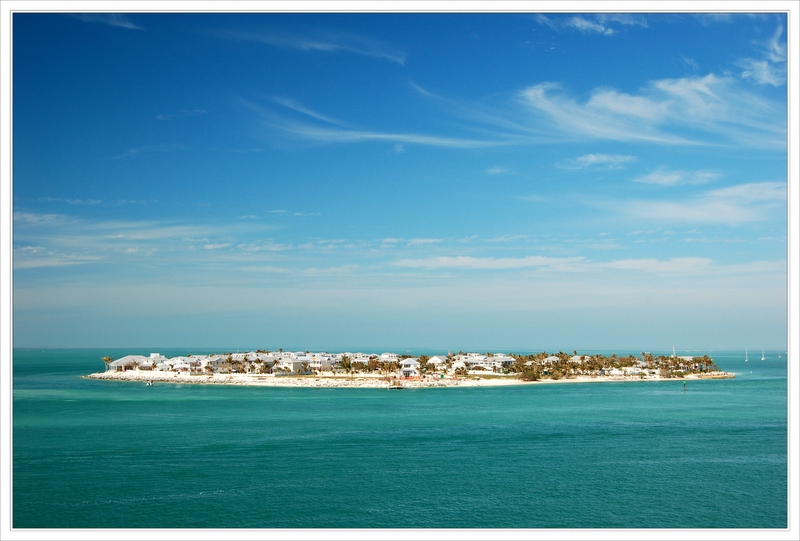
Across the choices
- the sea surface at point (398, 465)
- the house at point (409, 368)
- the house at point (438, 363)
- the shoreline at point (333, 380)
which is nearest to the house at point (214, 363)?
the shoreline at point (333, 380)

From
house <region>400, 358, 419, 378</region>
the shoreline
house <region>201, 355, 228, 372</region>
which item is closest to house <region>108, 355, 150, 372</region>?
the shoreline

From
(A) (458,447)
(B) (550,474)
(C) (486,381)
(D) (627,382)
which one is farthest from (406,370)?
(B) (550,474)

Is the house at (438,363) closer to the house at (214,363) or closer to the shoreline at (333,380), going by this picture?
the shoreline at (333,380)

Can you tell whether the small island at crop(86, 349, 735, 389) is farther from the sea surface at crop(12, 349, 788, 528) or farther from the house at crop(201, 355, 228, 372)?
the sea surface at crop(12, 349, 788, 528)

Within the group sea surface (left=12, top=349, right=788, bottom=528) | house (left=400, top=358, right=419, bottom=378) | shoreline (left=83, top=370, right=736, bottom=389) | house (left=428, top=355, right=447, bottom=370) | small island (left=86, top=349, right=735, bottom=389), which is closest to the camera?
sea surface (left=12, top=349, right=788, bottom=528)

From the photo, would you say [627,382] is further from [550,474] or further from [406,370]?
[550,474]

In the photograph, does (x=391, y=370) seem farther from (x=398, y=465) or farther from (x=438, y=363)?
(x=398, y=465)
